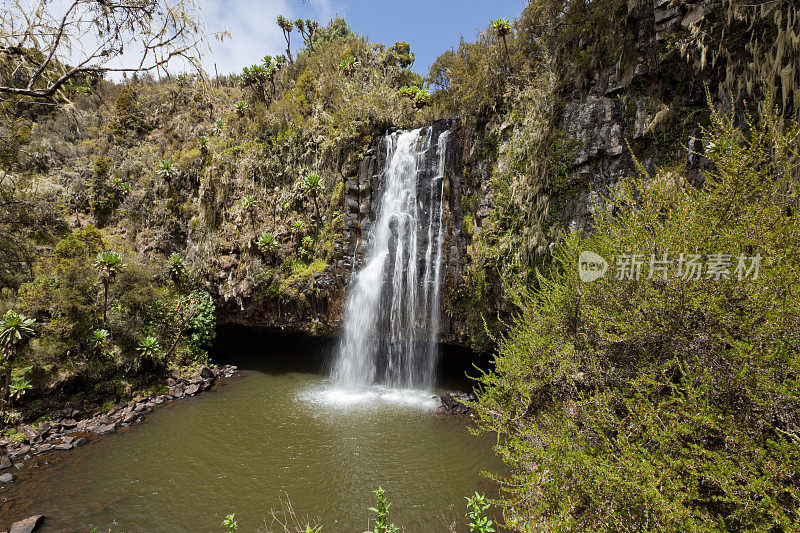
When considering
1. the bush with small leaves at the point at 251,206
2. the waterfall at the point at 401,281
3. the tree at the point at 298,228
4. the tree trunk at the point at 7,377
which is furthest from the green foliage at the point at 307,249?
the tree trunk at the point at 7,377

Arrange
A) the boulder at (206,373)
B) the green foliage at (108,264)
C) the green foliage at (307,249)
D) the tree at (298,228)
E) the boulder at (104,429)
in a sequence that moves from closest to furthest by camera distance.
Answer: the boulder at (104,429), the green foliage at (108,264), the boulder at (206,373), the green foliage at (307,249), the tree at (298,228)

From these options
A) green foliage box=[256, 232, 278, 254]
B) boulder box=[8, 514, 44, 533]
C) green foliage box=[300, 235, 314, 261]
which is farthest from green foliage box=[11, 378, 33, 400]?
green foliage box=[300, 235, 314, 261]

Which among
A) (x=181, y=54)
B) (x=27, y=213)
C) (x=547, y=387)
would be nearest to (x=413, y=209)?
(x=547, y=387)

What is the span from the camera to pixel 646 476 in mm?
3889

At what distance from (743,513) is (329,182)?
19510 mm

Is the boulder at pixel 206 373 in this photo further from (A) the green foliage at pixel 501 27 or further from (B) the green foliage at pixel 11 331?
(A) the green foliage at pixel 501 27

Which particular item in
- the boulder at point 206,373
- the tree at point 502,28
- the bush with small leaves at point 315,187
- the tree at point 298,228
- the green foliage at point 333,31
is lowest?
the boulder at point 206,373

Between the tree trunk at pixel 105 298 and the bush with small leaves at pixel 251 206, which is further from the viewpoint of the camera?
the bush with small leaves at pixel 251 206

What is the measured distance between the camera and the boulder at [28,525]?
25.1ft

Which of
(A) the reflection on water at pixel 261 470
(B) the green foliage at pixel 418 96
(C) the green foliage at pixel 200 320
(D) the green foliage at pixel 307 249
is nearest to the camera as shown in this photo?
(A) the reflection on water at pixel 261 470

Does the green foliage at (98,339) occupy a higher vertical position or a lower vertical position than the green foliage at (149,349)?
higher

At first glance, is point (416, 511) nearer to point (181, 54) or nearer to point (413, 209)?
point (181, 54)

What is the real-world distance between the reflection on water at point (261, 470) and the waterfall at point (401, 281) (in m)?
2.99

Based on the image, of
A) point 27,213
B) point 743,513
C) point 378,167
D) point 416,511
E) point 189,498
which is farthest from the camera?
point 378,167
